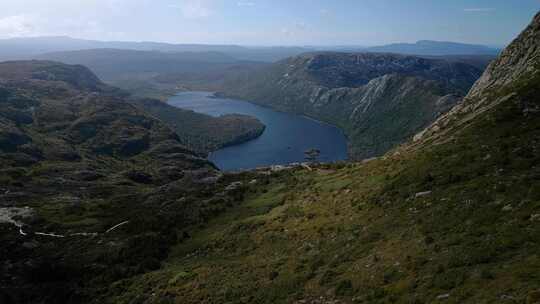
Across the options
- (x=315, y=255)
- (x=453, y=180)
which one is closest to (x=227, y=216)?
(x=315, y=255)

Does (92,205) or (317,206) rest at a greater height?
(317,206)

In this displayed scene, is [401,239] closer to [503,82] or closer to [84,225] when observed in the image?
[503,82]

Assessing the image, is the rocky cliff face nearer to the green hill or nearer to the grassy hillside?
the green hill

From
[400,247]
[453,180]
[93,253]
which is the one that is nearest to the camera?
[400,247]

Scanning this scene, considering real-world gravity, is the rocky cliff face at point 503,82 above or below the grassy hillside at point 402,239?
above

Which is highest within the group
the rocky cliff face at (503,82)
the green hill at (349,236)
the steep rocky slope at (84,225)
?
the rocky cliff face at (503,82)

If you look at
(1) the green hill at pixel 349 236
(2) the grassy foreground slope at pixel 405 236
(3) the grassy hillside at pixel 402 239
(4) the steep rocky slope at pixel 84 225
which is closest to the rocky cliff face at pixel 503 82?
(1) the green hill at pixel 349 236

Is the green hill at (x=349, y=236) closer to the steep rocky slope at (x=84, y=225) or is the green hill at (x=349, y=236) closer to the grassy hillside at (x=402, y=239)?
the grassy hillside at (x=402, y=239)

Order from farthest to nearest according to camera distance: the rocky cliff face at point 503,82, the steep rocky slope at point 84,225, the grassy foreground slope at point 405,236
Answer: the rocky cliff face at point 503,82 → the steep rocky slope at point 84,225 → the grassy foreground slope at point 405,236

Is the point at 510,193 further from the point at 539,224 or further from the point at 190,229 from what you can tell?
the point at 190,229

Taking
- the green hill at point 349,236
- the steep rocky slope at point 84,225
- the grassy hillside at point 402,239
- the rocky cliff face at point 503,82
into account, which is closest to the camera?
the grassy hillside at point 402,239
